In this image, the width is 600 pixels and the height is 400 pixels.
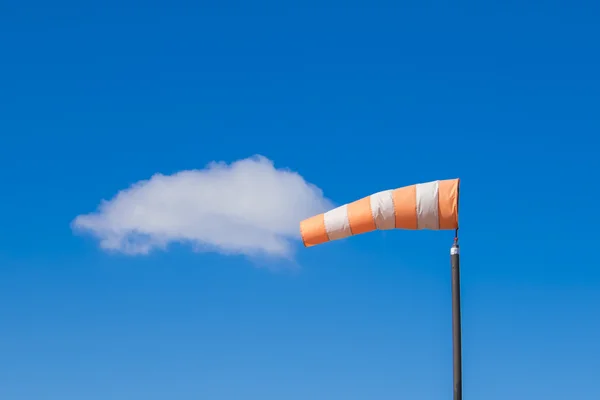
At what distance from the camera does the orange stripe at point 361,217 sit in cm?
1463

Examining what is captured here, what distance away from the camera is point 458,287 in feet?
45.4

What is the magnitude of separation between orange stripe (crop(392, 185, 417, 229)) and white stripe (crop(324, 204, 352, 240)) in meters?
1.08

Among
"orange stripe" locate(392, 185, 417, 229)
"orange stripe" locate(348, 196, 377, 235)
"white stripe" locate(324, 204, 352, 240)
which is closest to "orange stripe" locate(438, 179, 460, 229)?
"orange stripe" locate(392, 185, 417, 229)

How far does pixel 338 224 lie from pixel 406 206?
151 cm

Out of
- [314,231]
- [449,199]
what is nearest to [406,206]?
[449,199]

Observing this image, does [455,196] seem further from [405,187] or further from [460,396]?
[460,396]

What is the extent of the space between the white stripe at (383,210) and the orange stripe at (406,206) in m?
0.09

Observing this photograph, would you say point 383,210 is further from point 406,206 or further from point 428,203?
point 428,203

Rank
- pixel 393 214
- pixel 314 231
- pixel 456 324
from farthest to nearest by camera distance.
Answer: pixel 314 231 < pixel 393 214 < pixel 456 324

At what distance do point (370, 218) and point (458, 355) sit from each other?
3.12 meters

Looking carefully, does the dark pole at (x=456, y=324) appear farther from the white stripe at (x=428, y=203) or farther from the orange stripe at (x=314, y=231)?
the orange stripe at (x=314, y=231)

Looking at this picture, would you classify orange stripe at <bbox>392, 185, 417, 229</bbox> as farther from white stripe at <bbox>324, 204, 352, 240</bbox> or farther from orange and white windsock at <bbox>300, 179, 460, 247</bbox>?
white stripe at <bbox>324, 204, 352, 240</bbox>

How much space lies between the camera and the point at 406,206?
14219 mm

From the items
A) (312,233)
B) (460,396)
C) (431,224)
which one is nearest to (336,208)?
(312,233)
